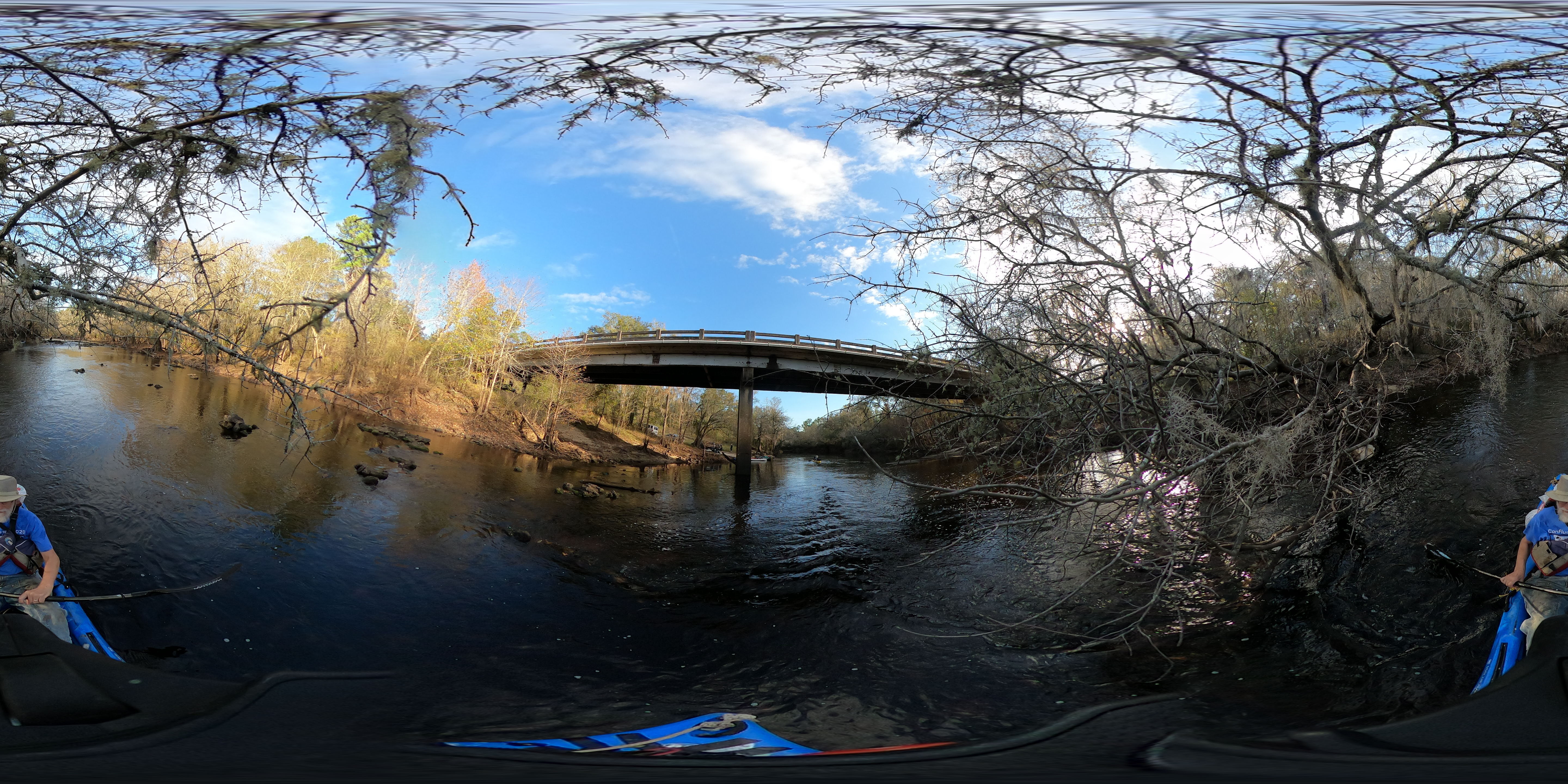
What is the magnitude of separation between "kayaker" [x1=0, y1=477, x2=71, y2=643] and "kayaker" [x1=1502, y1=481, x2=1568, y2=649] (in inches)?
237

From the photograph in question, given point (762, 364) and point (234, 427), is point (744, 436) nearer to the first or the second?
point (762, 364)

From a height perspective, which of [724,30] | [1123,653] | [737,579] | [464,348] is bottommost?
[737,579]

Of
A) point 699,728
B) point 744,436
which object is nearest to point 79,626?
point 699,728

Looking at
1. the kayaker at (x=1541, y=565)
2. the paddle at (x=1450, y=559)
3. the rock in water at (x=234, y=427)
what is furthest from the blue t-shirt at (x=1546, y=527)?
the rock in water at (x=234, y=427)

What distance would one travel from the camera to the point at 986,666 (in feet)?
11.9

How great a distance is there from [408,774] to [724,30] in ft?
9.08

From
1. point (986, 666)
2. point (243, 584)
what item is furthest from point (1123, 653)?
point (243, 584)

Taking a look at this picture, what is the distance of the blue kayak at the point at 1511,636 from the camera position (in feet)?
7.77

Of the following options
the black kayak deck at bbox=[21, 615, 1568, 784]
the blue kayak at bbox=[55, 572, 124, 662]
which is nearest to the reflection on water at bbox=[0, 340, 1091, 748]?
the black kayak deck at bbox=[21, 615, 1568, 784]

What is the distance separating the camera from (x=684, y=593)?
618 centimetres

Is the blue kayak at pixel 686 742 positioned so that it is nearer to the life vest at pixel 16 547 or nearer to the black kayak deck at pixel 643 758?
the black kayak deck at pixel 643 758

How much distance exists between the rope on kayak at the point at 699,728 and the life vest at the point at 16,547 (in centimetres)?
292

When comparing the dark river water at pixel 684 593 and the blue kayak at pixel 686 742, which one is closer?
the blue kayak at pixel 686 742

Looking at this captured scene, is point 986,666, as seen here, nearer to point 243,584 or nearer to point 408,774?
point 408,774
